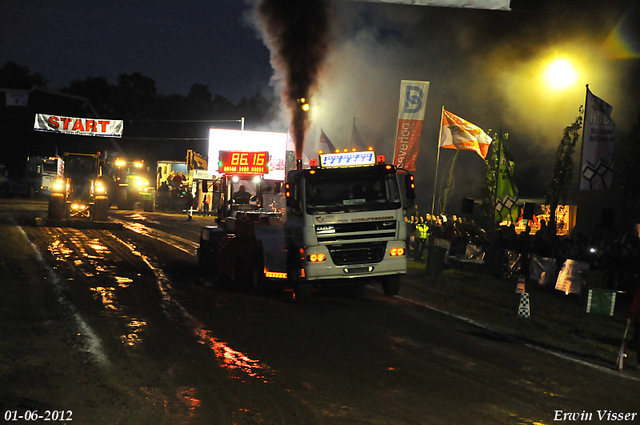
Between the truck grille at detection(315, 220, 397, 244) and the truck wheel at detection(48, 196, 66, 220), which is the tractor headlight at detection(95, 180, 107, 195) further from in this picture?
the truck grille at detection(315, 220, 397, 244)

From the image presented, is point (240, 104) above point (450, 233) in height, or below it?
above

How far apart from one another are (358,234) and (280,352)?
4299 millimetres

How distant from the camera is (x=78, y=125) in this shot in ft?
171

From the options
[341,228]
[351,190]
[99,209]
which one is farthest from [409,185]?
[99,209]

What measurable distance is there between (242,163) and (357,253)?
5.60 metres

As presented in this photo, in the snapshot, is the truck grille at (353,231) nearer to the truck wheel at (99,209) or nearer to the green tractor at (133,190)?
the truck wheel at (99,209)

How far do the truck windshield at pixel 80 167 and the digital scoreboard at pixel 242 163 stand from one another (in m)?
14.7

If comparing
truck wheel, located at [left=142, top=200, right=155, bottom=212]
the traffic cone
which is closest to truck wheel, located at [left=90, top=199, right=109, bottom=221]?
truck wheel, located at [left=142, top=200, right=155, bottom=212]

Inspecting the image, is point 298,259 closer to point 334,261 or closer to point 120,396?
point 334,261

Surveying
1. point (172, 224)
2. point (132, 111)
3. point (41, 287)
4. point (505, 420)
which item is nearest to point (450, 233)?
point (41, 287)

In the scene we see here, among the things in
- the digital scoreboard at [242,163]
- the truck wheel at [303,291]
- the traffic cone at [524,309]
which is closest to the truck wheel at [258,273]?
the truck wheel at [303,291]

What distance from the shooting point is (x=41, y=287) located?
528 inches

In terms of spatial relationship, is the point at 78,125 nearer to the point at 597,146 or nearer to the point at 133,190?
the point at 133,190

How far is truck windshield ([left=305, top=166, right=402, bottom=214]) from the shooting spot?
12.5 metres
